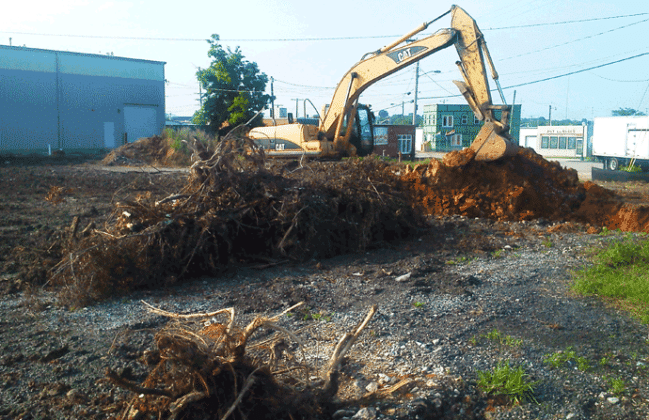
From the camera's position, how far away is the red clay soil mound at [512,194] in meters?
9.70

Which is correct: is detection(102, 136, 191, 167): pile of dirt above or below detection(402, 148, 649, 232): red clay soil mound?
above

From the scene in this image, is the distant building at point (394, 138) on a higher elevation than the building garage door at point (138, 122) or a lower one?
lower

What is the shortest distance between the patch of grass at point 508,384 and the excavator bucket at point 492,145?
6.80 m

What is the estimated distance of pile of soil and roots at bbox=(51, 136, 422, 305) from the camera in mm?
5750

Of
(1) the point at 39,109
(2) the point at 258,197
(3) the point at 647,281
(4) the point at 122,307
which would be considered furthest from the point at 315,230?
(1) the point at 39,109

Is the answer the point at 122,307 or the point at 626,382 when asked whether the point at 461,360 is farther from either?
the point at 122,307

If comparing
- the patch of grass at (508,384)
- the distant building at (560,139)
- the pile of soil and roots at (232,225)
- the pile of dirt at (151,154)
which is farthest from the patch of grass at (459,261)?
the distant building at (560,139)

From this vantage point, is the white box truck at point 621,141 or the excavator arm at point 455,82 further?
the white box truck at point 621,141

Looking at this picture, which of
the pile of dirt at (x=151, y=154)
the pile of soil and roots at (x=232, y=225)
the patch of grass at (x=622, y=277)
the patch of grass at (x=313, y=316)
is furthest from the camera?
the pile of dirt at (x=151, y=154)

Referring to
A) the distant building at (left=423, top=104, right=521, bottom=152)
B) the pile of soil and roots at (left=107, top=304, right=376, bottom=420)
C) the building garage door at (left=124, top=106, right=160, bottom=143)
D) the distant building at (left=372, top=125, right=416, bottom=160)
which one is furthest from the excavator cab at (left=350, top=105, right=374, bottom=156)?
the distant building at (left=423, top=104, right=521, bottom=152)

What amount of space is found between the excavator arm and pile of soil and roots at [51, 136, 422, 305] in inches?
114

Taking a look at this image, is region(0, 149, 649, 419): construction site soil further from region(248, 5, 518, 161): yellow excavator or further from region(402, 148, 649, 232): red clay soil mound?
region(248, 5, 518, 161): yellow excavator

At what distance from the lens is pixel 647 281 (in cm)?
536

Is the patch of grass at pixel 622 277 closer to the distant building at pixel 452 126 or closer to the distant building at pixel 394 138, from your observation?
the distant building at pixel 394 138
